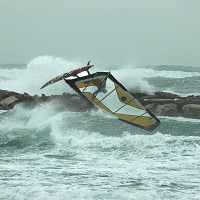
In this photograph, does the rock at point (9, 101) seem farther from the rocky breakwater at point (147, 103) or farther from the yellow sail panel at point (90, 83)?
the yellow sail panel at point (90, 83)

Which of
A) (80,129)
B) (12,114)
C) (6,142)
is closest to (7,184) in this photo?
(6,142)

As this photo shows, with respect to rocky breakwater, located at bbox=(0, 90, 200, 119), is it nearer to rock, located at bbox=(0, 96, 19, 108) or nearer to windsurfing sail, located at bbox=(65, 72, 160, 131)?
rock, located at bbox=(0, 96, 19, 108)

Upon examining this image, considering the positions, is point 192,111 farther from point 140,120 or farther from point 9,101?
point 9,101

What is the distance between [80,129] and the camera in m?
15.4

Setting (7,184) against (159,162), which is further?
(159,162)

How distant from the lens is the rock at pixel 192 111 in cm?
1738

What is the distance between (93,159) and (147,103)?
29.6 feet

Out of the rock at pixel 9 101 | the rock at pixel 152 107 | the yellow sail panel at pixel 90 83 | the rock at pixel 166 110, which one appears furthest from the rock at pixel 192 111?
the rock at pixel 9 101

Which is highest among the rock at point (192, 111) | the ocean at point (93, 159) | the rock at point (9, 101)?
the rock at point (9, 101)

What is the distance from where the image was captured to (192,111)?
17.4m

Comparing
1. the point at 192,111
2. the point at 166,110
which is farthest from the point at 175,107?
the point at 192,111

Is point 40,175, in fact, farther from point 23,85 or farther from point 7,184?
point 23,85

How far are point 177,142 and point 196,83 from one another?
27.2 meters

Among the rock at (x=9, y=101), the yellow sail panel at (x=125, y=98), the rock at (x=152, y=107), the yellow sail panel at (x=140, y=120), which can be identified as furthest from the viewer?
the rock at (x=9, y=101)
